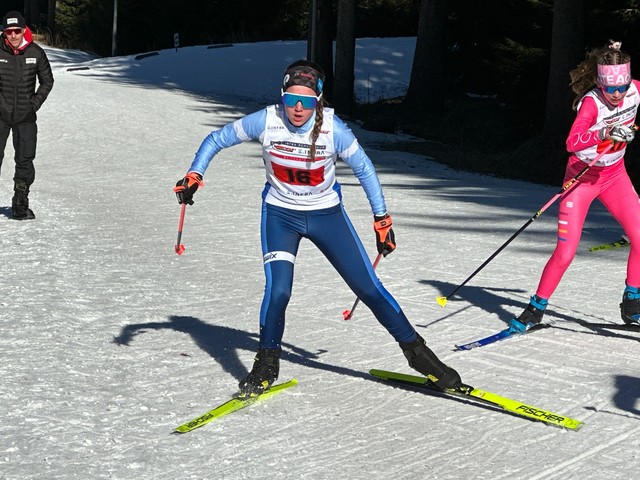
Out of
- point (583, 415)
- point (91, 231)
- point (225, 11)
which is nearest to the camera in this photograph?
point (583, 415)

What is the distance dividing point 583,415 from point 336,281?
3.97 metres

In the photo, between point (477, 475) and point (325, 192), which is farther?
point (325, 192)

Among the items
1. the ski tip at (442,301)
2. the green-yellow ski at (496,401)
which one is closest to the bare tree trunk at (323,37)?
the ski tip at (442,301)

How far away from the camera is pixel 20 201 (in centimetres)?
1248

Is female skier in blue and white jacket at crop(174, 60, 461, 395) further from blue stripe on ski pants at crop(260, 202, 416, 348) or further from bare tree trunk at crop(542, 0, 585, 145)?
bare tree trunk at crop(542, 0, 585, 145)

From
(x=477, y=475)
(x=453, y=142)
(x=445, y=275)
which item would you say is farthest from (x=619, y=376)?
(x=453, y=142)

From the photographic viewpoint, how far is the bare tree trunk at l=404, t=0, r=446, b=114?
96.4 ft

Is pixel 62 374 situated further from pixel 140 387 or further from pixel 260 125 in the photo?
pixel 260 125

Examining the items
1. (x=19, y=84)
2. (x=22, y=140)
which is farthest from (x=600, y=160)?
(x=22, y=140)

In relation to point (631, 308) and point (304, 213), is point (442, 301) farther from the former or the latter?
point (304, 213)

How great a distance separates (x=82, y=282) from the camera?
31.2 ft

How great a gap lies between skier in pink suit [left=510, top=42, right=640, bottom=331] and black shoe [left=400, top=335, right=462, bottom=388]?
5.47 ft

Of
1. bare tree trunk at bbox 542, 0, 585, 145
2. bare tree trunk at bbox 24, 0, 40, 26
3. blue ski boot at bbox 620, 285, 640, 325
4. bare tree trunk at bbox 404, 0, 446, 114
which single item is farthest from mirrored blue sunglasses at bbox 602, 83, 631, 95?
bare tree trunk at bbox 24, 0, 40, 26

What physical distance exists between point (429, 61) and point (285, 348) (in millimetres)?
22820
